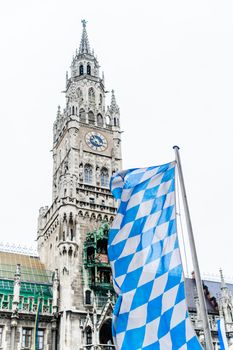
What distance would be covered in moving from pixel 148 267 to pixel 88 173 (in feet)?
146

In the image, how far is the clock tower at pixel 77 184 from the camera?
4775 cm

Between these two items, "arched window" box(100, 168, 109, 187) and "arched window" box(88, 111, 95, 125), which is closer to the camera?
"arched window" box(100, 168, 109, 187)

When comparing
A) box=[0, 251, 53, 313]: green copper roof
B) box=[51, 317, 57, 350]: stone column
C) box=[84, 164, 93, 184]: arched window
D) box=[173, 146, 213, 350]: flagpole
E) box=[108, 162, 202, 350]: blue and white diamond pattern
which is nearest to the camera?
box=[173, 146, 213, 350]: flagpole

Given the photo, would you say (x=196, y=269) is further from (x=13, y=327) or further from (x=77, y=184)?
(x=77, y=184)

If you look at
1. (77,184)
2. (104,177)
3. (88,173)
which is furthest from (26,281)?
(104,177)

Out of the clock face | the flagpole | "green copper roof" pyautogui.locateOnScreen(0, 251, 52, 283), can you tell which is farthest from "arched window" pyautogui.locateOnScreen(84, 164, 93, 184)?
the flagpole

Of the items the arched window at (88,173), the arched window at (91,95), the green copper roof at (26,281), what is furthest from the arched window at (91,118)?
the green copper roof at (26,281)

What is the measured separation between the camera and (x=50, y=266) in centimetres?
Result: 5466

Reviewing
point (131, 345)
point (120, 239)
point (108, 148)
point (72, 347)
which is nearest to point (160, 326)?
point (131, 345)

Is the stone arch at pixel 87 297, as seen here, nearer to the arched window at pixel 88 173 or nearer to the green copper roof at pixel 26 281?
the green copper roof at pixel 26 281

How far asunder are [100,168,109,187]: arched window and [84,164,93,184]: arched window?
1626 mm

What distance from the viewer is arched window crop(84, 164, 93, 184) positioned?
58.9m

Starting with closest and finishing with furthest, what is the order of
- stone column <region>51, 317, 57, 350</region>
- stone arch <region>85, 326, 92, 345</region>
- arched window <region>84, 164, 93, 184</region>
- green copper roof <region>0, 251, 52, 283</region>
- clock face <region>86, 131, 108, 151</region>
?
stone column <region>51, 317, 57, 350</region> < stone arch <region>85, 326, 92, 345</region> < green copper roof <region>0, 251, 52, 283</region> < arched window <region>84, 164, 93, 184</region> < clock face <region>86, 131, 108, 151</region>

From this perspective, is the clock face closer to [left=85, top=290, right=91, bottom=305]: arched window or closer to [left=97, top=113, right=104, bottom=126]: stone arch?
[left=97, top=113, right=104, bottom=126]: stone arch
